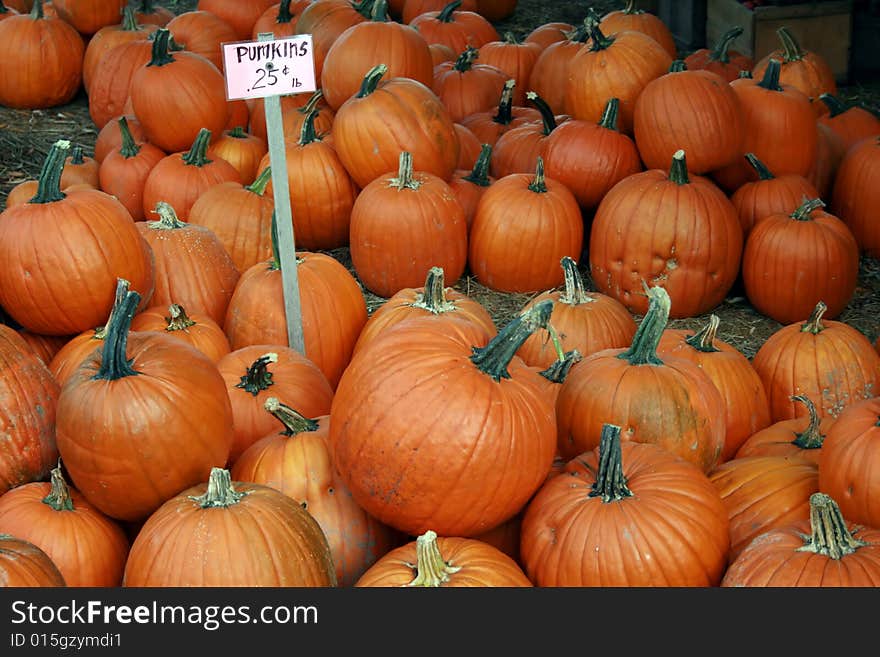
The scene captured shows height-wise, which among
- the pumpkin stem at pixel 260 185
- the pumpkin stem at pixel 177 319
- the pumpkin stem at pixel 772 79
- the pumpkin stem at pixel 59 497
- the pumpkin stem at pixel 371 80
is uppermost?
the pumpkin stem at pixel 371 80

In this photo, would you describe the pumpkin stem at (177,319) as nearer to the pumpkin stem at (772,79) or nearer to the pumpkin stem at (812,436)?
the pumpkin stem at (812,436)

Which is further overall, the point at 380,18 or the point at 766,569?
the point at 380,18

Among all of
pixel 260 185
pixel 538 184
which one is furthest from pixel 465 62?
pixel 260 185

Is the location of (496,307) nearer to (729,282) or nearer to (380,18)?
(729,282)

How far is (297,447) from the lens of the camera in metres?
2.70

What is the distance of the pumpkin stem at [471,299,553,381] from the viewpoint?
2283 millimetres

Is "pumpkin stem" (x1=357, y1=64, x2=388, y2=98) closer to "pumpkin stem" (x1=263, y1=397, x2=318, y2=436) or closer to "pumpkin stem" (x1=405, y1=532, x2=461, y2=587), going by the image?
"pumpkin stem" (x1=263, y1=397, x2=318, y2=436)

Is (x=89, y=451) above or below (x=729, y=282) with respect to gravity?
above

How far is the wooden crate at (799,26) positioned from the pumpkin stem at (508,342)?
15.7ft

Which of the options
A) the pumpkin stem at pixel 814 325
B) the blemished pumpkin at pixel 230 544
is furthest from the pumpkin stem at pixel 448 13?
the blemished pumpkin at pixel 230 544

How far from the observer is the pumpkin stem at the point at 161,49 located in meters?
4.93
